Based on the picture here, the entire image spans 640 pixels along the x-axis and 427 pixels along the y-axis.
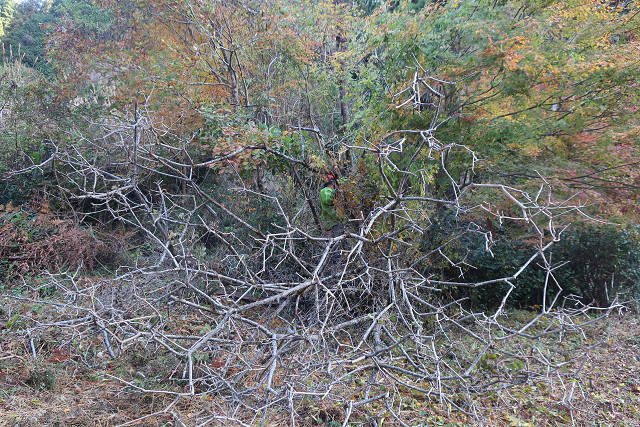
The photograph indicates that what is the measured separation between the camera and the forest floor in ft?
10.5

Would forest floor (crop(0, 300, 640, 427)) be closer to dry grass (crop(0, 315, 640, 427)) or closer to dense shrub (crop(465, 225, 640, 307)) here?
dry grass (crop(0, 315, 640, 427))

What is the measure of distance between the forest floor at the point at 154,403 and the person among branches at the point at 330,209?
2.73 metres

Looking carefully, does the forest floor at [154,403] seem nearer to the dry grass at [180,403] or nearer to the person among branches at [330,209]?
the dry grass at [180,403]

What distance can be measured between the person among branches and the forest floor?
2.73m

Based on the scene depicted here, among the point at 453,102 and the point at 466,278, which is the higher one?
the point at 453,102

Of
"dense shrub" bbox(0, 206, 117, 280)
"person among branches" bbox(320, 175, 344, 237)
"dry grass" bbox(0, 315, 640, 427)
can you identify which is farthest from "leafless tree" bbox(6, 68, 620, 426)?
"dense shrub" bbox(0, 206, 117, 280)

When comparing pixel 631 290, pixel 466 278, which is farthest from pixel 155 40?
pixel 631 290

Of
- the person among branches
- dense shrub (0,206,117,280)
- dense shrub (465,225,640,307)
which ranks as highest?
dense shrub (0,206,117,280)

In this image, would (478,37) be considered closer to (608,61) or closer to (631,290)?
(608,61)

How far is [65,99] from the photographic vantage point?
813 centimetres

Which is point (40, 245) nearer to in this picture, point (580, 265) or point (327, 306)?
point (327, 306)

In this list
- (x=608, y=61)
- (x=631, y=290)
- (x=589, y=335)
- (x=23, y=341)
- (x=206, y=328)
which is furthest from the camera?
(x=631, y=290)

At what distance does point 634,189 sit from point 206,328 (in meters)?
5.68

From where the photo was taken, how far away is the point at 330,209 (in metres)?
5.87
